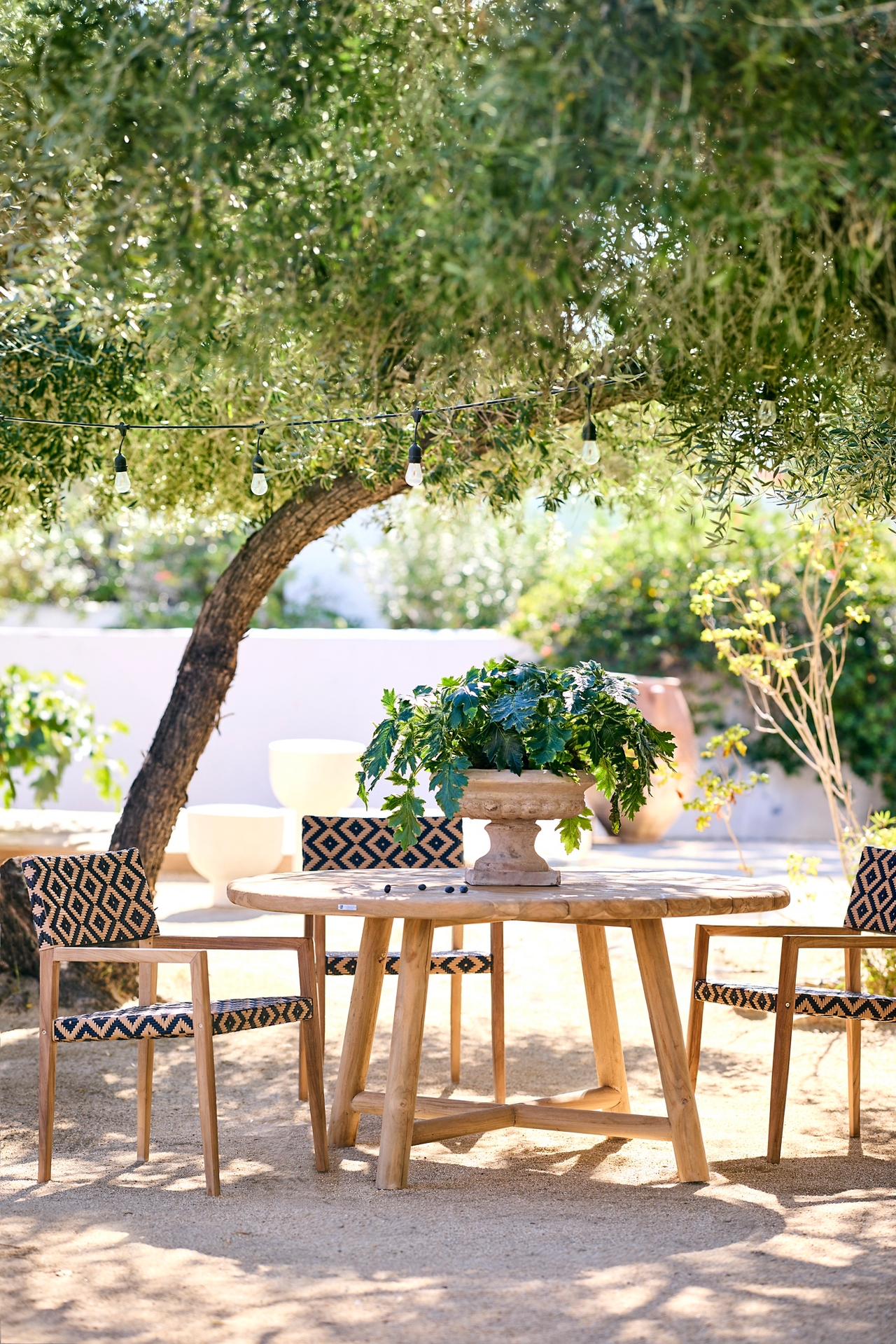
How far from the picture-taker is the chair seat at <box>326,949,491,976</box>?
4.44 metres

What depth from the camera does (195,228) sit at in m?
2.75

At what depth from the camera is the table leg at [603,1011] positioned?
4.18 meters

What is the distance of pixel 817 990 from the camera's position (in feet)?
13.1

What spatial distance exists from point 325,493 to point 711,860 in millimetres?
5024

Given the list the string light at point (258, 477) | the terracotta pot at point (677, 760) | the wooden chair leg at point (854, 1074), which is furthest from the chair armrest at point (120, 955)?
the terracotta pot at point (677, 760)

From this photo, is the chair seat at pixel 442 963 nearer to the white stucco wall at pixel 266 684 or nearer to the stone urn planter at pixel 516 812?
the stone urn planter at pixel 516 812

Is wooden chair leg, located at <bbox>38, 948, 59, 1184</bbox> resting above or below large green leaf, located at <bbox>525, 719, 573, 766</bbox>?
below

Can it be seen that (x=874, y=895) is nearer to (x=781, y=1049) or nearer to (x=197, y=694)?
(x=781, y=1049)

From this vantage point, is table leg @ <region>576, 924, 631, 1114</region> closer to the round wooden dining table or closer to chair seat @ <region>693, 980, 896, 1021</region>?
the round wooden dining table

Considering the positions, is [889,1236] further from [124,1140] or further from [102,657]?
[102,657]

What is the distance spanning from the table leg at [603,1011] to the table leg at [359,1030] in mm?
633

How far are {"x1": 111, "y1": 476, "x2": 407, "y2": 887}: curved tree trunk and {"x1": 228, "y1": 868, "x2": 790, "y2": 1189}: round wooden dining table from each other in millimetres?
1512

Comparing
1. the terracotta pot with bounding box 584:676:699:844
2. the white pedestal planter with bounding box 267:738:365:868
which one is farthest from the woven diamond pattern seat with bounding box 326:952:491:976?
the terracotta pot with bounding box 584:676:699:844

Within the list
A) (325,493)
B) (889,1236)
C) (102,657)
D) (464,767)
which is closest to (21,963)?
(325,493)
